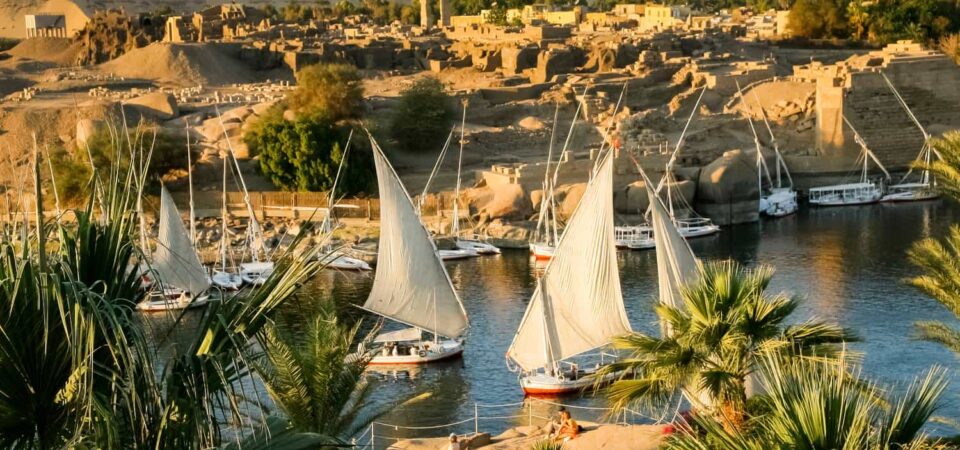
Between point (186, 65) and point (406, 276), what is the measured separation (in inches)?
1274

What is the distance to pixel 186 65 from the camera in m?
57.7

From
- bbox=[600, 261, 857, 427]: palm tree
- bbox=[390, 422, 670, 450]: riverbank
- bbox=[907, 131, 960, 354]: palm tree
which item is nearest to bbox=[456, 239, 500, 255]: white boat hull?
bbox=[390, 422, 670, 450]: riverbank

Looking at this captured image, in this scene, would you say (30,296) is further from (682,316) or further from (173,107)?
(173,107)

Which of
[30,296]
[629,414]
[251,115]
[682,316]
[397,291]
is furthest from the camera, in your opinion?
[251,115]

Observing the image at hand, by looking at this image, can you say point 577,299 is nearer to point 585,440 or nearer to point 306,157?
point 585,440

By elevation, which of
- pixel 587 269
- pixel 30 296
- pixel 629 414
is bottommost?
pixel 629 414

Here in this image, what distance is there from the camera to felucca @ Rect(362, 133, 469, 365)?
27.5 meters

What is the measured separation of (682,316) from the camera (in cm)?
1293

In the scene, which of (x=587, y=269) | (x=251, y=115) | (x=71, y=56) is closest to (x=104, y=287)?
(x=587, y=269)

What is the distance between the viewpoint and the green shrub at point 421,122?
4609 cm

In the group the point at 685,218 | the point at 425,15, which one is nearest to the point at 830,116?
the point at 685,218

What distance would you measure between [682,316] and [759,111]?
3613 centimetres

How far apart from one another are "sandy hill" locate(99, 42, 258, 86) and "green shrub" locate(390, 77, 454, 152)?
1287cm

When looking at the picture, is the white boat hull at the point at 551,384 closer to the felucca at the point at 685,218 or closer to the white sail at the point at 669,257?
the white sail at the point at 669,257
